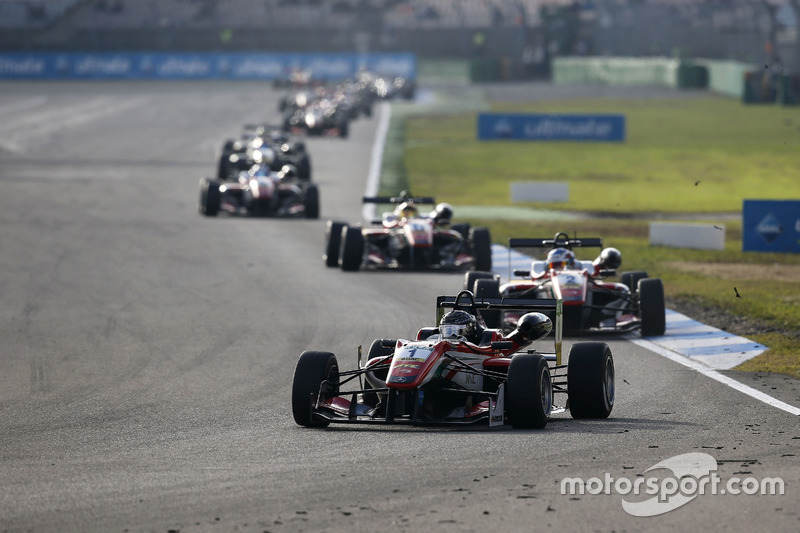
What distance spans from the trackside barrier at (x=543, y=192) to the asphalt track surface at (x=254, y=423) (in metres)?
8.13

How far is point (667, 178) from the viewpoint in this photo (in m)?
41.5

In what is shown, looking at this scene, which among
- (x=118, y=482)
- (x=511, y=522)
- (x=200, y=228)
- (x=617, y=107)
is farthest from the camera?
(x=617, y=107)

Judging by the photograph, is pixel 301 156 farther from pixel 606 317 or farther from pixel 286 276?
pixel 606 317

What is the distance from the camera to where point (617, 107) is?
73.4 metres

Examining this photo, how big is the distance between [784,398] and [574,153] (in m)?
38.2

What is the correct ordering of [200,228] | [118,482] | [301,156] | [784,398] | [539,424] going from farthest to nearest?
[301,156]
[200,228]
[784,398]
[539,424]
[118,482]

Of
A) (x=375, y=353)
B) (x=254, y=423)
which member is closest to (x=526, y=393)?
(x=375, y=353)

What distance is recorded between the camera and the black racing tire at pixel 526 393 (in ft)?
35.4

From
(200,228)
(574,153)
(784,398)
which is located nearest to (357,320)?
(784,398)

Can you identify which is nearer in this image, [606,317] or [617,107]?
[606,317]

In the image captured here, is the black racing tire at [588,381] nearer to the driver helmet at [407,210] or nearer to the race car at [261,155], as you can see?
the driver helmet at [407,210]

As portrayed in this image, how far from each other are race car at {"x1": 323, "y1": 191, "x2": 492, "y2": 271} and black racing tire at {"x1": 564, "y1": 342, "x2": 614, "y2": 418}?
10.0 metres

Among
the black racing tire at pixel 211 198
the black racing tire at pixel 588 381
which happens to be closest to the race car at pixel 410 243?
the black racing tire at pixel 211 198

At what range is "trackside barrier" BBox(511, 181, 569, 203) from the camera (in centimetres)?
3422
